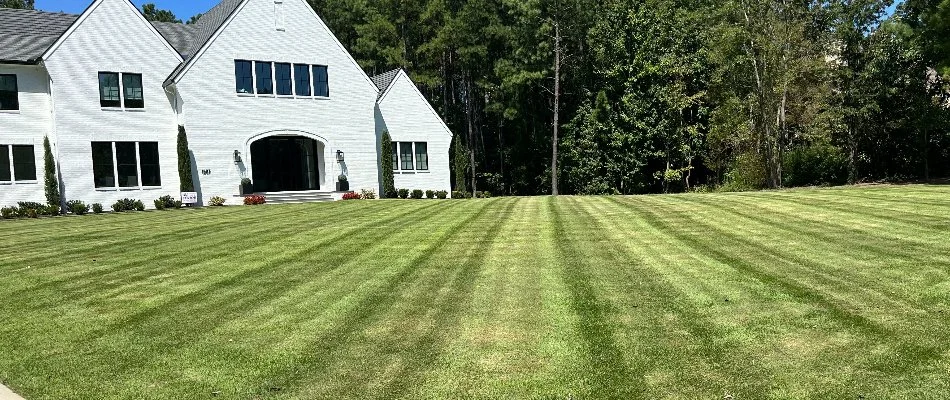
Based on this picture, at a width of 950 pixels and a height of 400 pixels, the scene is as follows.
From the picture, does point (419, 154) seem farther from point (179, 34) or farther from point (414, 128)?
point (179, 34)

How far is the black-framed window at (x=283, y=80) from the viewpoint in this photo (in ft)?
86.5

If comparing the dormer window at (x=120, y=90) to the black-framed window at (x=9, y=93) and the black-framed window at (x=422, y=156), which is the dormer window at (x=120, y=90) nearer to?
the black-framed window at (x=9, y=93)

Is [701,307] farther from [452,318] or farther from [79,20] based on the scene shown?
[79,20]

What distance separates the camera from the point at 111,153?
23656 millimetres

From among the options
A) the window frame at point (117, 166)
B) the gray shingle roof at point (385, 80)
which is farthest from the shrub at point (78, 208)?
the gray shingle roof at point (385, 80)

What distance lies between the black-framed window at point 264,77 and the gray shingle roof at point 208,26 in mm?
2249

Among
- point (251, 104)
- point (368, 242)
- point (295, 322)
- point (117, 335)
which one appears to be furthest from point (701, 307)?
point (251, 104)

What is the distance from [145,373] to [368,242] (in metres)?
6.21

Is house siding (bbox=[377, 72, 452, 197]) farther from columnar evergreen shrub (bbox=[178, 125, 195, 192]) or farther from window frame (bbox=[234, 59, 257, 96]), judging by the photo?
columnar evergreen shrub (bbox=[178, 125, 195, 192])

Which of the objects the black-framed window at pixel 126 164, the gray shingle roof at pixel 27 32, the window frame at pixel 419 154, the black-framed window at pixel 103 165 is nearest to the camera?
the gray shingle roof at pixel 27 32

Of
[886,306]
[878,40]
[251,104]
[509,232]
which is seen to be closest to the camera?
[886,306]

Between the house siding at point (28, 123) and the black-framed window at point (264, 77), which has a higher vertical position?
the black-framed window at point (264, 77)

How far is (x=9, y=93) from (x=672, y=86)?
33.0m

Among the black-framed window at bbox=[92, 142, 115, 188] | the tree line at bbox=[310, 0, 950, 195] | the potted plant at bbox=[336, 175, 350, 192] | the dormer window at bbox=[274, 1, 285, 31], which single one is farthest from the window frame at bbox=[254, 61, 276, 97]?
the tree line at bbox=[310, 0, 950, 195]
